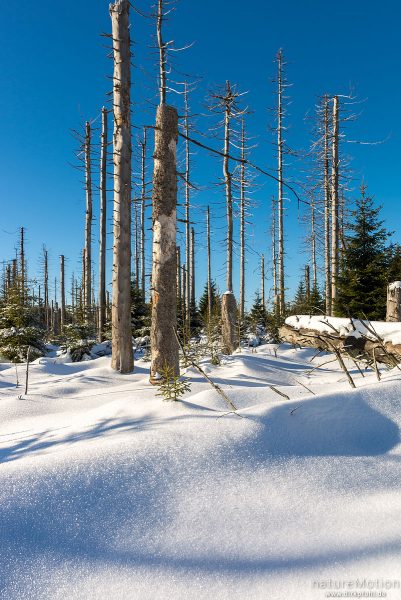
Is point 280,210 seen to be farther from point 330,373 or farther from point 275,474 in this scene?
point 275,474

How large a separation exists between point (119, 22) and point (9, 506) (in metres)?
7.66

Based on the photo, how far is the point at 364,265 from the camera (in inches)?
460

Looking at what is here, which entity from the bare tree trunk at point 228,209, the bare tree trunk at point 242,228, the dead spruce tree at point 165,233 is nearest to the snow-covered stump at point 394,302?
the dead spruce tree at point 165,233

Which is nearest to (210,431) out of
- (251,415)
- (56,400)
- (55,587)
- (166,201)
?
(251,415)

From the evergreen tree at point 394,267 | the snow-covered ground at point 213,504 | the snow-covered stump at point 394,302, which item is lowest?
the snow-covered ground at point 213,504

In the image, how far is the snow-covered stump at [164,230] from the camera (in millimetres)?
3914

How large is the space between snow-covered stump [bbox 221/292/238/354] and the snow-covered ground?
6577mm

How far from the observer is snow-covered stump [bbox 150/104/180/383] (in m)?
3.91

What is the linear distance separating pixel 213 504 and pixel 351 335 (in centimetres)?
570

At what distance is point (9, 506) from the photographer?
4.67ft

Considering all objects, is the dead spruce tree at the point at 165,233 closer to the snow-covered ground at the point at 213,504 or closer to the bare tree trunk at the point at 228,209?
the snow-covered ground at the point at 213,504

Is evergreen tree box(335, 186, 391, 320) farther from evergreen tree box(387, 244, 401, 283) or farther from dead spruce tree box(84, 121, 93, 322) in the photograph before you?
dead spruce tree box(84, 121, 93, 322)

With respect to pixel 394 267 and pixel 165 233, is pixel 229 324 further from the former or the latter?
pixel 394 267

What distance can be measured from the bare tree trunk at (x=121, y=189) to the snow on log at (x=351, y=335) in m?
3.34
